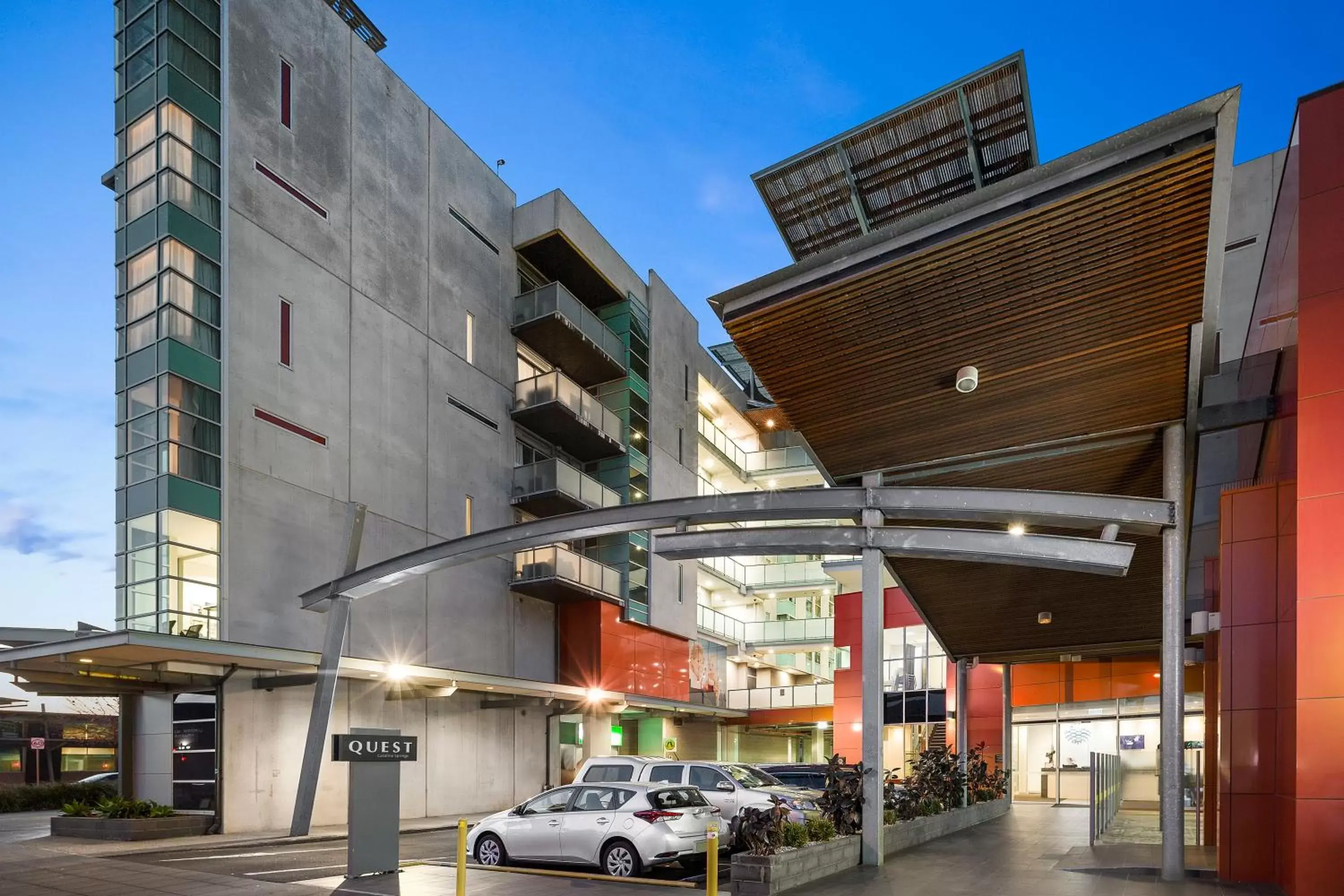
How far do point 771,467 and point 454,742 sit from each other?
105ft

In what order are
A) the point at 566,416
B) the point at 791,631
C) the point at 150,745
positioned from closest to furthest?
the point at 150,745 → the point at 566,416 → the point at 791,631

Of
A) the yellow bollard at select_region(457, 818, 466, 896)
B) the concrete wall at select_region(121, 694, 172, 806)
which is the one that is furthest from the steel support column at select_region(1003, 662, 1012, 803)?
the concrete wall at select_region(121, 694, 172, 806)

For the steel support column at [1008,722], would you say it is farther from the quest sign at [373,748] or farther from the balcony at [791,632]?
the balcony at [791,632]

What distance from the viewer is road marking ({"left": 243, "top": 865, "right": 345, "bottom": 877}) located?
1458 cm

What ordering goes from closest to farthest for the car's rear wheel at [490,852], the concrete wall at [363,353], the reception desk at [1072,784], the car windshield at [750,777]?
the car's rear wheel at [490,852] < the car windshield at [750,777] < the concrete wall at [363,353] < the reception desk at [1072,784]

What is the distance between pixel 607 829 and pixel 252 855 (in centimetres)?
688

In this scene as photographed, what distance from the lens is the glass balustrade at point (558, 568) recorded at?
3194 cm

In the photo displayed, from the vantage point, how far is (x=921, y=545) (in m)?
14.9

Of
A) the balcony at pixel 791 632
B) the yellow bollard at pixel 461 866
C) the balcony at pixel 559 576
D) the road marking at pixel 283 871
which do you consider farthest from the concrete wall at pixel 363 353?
the balcony at pixel 791 632

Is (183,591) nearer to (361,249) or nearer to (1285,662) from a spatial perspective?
(361,249)

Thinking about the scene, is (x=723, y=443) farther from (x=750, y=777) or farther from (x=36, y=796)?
(x=750, y=777)

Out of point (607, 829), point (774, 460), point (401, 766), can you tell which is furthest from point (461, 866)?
point (774, 460)

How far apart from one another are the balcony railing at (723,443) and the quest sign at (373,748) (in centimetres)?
3602

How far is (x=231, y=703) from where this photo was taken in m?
21.8
